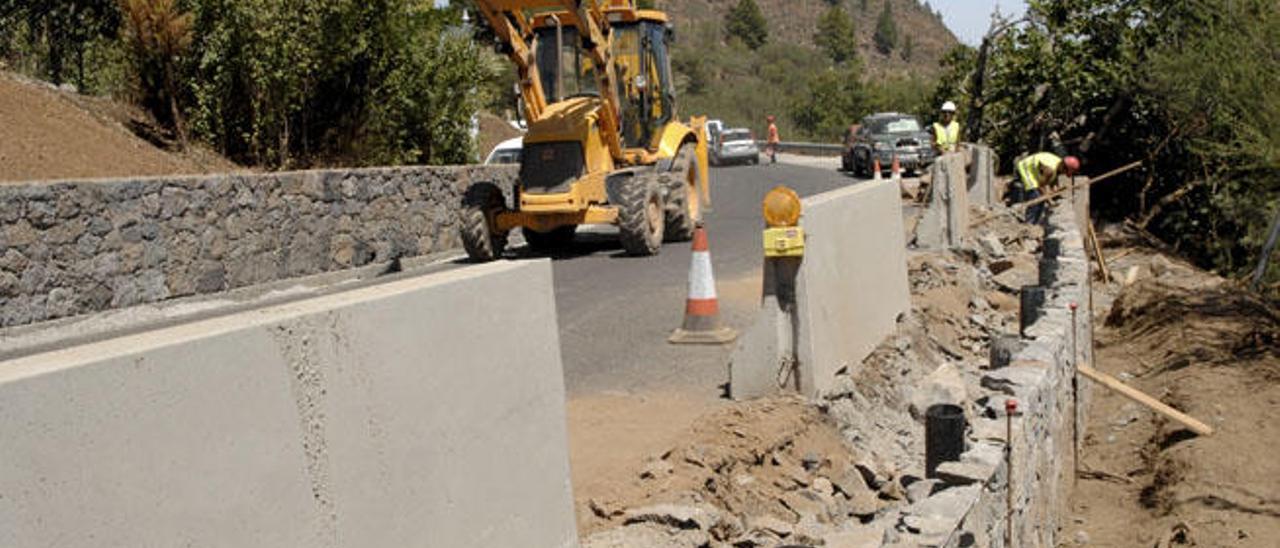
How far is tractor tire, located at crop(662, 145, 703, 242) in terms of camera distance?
16.8 metres

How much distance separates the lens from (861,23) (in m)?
130

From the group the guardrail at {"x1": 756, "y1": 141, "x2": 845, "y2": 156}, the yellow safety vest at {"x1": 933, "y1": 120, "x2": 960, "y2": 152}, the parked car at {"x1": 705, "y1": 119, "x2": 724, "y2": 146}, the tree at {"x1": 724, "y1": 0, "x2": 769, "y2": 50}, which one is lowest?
the guardrail at {"x1": 756, "y1": 141, "x2": 845, "y2": 156}

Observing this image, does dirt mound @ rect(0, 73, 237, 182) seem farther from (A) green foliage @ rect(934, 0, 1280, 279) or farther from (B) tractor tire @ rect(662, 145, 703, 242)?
(A) green foliage @ rect(934, 0, 1280, 279)

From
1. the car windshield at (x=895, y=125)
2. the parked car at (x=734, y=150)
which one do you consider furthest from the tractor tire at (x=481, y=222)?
the parked car at (x=734, y=150)

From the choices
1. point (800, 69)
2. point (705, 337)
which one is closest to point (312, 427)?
point (705, 337)

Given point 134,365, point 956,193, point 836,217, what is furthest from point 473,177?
point 134,365

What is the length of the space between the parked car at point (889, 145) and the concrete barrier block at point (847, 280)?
2079 cm

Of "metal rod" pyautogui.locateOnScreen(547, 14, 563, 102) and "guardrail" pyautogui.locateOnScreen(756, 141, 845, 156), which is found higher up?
"metal rod" pyautogui.locateOnScreen(547, 14, 563, 102)

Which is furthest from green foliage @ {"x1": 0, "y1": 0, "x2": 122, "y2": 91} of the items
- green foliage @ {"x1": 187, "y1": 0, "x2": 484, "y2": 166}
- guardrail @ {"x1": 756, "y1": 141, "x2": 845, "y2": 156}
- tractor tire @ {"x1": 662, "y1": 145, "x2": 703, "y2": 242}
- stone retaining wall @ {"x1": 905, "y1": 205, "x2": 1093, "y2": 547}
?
guardrail @ {"x1": 756, "y1": 141, "x2": 845, "y2": 156}

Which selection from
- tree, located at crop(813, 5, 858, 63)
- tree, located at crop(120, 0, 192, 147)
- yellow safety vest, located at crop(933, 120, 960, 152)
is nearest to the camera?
tree, located at crop(120, 0, 192, 147)

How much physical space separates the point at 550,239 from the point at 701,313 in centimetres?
752

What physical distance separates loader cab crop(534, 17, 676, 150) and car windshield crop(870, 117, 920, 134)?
16961 millimetres

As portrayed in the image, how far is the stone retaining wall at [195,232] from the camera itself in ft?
36.2

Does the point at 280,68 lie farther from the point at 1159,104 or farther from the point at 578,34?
the point at 1159,104
